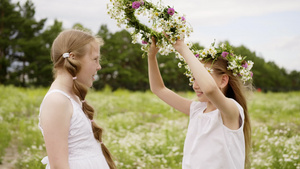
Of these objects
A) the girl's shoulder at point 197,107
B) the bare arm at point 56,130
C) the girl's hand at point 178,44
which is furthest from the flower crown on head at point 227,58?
the bare arm at point 56,130

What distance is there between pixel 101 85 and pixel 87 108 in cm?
2725

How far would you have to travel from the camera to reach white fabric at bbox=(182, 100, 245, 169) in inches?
84.6

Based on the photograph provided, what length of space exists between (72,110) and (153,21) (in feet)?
2.77

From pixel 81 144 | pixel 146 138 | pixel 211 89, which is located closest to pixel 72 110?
pixel 81 144

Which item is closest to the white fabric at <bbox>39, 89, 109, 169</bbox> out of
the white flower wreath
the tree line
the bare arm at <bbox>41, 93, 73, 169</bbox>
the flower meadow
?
the bare arm at <bbox>41, 93, 73, 169</bbox>

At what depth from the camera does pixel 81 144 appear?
7.13 feet

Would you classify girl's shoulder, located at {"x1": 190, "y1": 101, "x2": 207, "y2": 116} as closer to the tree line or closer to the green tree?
the tree line

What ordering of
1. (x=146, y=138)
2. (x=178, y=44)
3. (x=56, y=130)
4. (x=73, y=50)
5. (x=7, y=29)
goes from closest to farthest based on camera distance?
(x=56, y=130) → (x=178, y=44) → (x=73, y=50) → (x=146, y=138) → (x=7, y=29)

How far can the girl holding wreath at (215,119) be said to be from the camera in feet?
6.51

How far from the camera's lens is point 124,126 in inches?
300

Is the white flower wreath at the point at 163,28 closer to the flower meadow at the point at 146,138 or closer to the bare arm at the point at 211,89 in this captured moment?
the bare arm at the point at 211,89

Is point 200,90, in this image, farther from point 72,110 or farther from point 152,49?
point 72,110

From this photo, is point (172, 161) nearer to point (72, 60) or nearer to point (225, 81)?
point (225, 81)

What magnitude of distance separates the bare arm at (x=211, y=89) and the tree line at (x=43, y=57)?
80.6 feet
